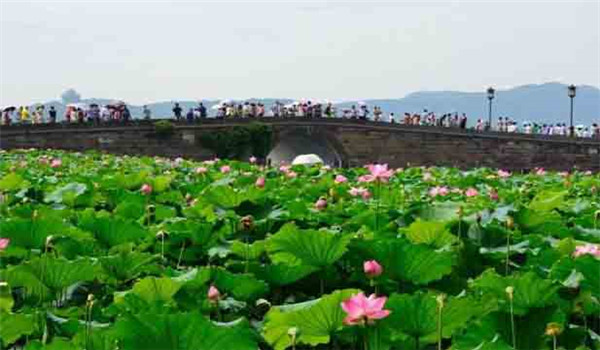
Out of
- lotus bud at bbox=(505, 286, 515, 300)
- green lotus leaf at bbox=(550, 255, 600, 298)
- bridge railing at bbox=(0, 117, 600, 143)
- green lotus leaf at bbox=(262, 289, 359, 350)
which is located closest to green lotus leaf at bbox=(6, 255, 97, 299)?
green lotus leaf at bbox=(262, 289, 359, 350)

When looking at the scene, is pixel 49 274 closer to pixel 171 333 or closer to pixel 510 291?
pixel 171 333

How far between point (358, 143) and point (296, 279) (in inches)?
1668

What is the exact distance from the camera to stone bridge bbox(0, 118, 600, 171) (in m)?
40.1

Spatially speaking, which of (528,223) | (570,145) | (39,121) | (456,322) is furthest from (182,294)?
(570,145)

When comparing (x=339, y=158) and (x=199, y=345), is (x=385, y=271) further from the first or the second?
(x=339, y=158)

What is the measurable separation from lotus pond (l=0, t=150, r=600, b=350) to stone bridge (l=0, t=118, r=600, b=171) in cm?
3504

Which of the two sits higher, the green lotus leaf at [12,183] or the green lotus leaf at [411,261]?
the green lotus leaf at [411,261]

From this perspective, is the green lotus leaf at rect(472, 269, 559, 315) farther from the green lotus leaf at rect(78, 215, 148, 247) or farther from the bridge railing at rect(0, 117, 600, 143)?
the bridge railing at rect(0, 117, 600, 143)

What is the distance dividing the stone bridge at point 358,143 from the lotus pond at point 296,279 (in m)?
35.0

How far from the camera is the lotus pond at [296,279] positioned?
6.90 ft

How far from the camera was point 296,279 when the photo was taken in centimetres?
278

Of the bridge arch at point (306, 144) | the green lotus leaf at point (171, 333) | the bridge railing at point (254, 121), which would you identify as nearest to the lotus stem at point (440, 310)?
the green lotus leaf at point (171, 333)

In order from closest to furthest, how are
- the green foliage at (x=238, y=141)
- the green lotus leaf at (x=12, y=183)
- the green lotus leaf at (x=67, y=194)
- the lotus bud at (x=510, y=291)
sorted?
the lotus bud at (x=510, y=291) → the green lotus leaf at (x=67, y=194) → the green lotus leaf at (x=12, y=183) → the green foliage at (x=238, y=141)

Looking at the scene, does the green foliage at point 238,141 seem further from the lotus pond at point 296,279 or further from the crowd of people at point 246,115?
the lotus pond at point 296,279
